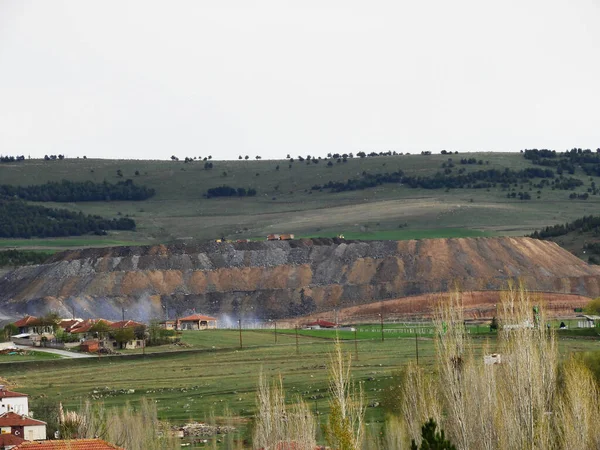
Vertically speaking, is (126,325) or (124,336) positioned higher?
(126,325)

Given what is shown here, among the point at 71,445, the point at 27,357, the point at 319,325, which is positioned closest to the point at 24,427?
the point at 71,445

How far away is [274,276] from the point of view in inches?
7180

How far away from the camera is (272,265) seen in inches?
7382

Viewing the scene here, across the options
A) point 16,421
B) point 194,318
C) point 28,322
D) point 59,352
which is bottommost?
point 59,352

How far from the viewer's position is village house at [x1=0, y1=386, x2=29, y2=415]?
8875 cm

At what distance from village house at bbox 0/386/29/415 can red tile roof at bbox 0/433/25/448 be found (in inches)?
655

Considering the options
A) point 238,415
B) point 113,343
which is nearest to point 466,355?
point 238,415

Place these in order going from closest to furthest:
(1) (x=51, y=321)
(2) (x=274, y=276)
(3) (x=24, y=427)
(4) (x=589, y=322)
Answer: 1. (3) (x=24, y=427)
2. (4) (x=589, y=322)
3. (1) (x=51, y=321)
4. (2) (x=274, y=276)

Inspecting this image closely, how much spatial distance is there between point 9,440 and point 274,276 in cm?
11276

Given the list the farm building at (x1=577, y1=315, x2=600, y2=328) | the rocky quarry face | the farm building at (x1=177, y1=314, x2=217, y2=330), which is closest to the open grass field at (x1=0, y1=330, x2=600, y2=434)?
the farm building at (x1=577, y1=315, x2=600, y2=328)

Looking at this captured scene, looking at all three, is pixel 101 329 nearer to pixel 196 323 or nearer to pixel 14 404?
pixel 196 323

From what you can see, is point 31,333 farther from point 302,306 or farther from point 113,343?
point 302,306

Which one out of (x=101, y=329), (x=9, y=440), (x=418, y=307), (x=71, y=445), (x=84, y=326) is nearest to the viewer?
(x=71, y=445)

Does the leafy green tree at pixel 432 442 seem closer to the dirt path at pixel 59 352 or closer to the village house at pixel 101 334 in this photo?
the dirt path at pixel 59 352
